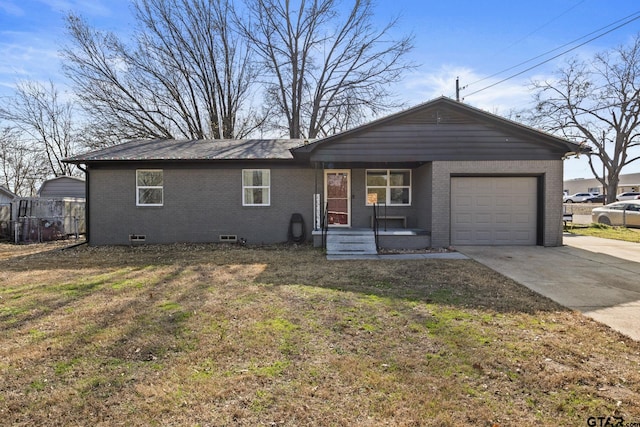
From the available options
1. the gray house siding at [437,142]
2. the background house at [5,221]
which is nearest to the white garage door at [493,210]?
the gray house siding at [437,142]

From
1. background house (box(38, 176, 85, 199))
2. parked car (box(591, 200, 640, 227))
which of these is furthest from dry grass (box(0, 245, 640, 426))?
background house (box(38, 176, 85, 199))

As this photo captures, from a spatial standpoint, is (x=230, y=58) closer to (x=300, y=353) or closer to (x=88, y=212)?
(x=88, y=212)

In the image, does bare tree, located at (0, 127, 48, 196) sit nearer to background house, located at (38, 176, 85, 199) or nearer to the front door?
background house, located at (38, 176, 85, 199)

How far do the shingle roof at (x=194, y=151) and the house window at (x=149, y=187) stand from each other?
0.66m

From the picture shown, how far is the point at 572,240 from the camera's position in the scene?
40.2 ft

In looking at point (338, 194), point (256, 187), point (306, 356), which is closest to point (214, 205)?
point (256, 187)

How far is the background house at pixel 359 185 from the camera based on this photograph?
10.7 metres

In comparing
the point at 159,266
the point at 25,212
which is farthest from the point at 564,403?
the point at 25,212

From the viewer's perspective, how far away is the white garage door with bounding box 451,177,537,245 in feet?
36.0

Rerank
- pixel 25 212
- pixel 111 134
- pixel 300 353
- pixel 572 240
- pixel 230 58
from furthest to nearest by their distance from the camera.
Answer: pixel 230 58, pixel 111 134, pixel 25 212, pixel 572 240, pixel 300 353

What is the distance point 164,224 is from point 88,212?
109 inches

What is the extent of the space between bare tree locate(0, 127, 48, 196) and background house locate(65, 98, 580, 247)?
78.4 feet

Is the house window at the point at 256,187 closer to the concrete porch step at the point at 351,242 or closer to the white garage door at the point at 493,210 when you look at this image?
the concrete porch step at the point at 351,242

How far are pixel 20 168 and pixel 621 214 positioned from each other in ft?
141
